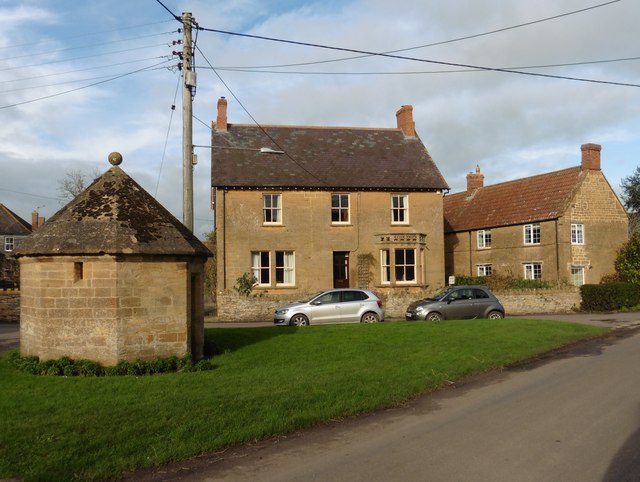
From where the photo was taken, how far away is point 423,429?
7602 mm

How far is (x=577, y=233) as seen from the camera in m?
35.5

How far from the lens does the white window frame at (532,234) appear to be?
36.5m

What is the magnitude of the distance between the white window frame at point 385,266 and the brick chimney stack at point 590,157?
1476 centimetres

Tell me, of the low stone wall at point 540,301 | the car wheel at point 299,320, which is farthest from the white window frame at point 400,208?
the car wheel at point 299,320

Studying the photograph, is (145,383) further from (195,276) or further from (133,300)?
(195,276)

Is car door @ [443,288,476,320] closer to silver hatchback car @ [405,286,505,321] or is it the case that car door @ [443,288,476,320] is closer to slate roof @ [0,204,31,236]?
silver hatchback car @ [405,286,505,321]

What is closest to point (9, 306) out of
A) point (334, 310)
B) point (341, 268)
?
point (334, 310)

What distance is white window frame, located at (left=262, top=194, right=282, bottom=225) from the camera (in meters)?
31.3

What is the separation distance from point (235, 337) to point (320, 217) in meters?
16.8

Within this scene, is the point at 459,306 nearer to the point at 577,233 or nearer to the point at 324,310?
the point at 324,310

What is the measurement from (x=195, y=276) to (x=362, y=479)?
7.54 m

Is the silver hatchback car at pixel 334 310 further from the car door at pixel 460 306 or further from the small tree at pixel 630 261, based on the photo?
the small tree at pixel 630 261

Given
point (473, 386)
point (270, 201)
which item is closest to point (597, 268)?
point (270, 201)

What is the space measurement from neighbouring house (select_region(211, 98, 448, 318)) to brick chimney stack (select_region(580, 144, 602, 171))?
1037cm
